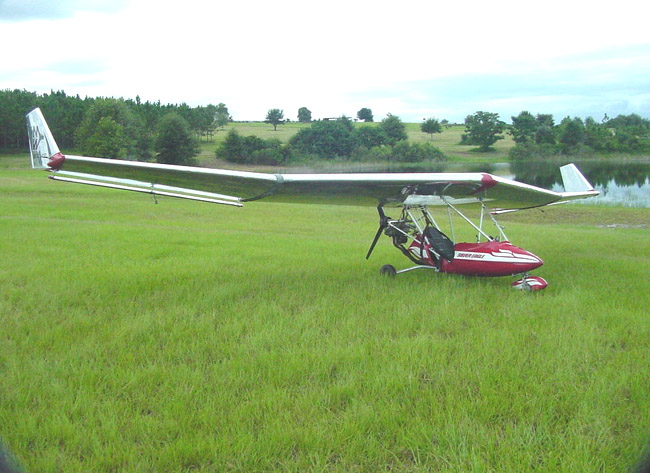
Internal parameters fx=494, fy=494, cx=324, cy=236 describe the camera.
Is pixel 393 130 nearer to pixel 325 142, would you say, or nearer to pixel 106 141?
pixel 325 142

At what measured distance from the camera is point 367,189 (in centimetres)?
926

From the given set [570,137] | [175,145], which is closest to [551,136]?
[570,137]

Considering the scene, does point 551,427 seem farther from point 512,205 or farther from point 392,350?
point 512,205

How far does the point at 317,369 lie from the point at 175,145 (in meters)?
51.5

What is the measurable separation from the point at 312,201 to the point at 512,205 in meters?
4.86

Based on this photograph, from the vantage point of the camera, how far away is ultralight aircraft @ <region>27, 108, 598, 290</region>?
7.79 metres

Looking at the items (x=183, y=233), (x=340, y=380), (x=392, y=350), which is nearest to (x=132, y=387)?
(x=340, y=380)

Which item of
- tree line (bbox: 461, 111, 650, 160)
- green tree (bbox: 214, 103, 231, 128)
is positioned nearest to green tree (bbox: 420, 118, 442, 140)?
tree line (bbox: 461, 111, 650, 160)

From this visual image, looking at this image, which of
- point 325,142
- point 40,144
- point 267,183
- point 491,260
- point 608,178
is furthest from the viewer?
point 325,142

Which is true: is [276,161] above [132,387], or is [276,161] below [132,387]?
above

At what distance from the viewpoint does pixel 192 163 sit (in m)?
51.2

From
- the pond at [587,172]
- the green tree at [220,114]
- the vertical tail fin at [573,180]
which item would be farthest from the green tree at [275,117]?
the vertical tail fin at [573,180]

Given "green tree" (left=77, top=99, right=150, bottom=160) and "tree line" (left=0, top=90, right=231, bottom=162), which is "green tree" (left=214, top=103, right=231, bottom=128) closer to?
"tree line" (left=0, top=90, right=231, bottom=162)

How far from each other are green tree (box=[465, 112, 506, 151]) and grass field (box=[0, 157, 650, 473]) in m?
58.1
